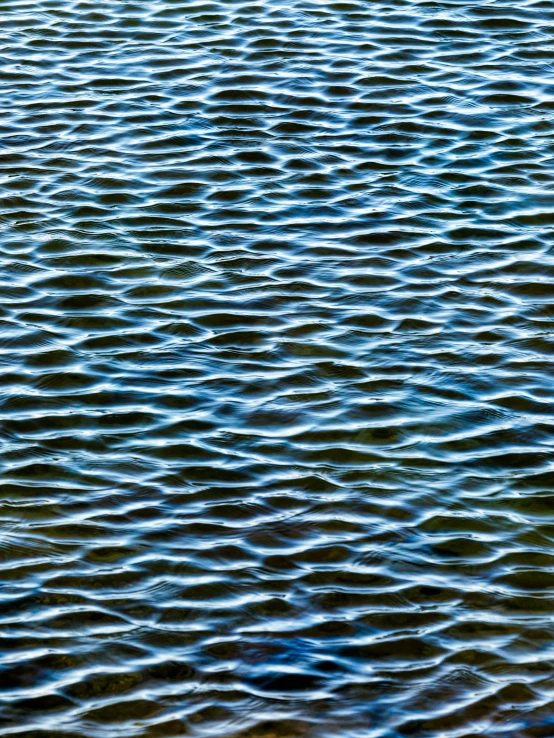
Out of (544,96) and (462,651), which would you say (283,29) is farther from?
(462,651)

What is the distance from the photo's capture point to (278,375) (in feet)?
23.3

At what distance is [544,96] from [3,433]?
5.31 metres

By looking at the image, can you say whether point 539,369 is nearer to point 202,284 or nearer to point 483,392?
point 483,392

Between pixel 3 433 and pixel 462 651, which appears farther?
pixel 3 433

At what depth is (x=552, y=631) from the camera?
212 inches

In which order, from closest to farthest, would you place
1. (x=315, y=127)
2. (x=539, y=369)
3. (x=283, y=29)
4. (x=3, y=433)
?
1. (x=3, y=433)
2. (x=539, y=369)
3. (x=315, y=127)
4. (x=283, y=29)

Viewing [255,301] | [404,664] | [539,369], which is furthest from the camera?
[255,301]

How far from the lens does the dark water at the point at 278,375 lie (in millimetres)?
5211

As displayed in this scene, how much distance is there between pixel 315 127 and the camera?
9.81 m

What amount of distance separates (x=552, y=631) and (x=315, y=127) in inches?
207

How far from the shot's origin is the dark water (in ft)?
17.1

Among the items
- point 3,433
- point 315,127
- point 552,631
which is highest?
point 315,127

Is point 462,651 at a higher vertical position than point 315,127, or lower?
lower

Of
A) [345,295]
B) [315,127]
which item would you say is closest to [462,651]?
[345,295]
